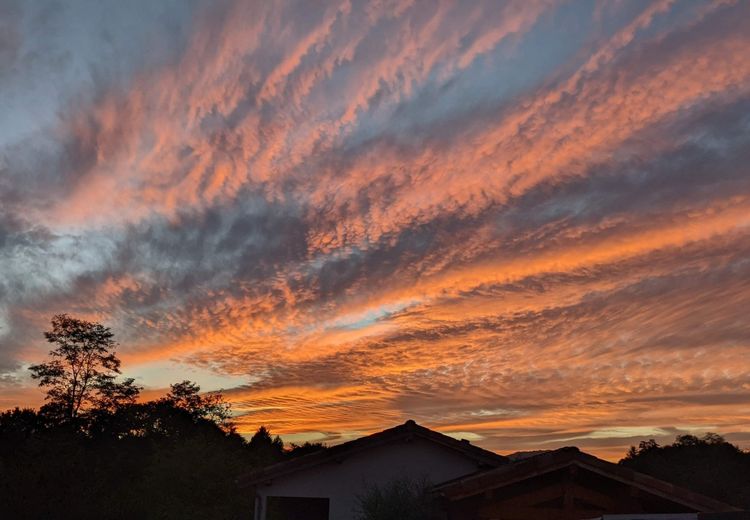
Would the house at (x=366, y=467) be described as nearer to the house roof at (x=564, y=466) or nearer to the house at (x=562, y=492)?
the house at (x=562, y=492)

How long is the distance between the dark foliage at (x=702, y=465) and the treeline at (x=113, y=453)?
30.4 meters

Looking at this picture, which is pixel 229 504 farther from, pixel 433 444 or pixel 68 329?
pixel 68 329

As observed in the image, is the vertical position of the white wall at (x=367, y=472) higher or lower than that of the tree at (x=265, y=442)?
lower

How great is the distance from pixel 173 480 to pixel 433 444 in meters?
23.6

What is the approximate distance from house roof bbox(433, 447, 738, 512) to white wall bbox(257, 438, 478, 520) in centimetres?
502

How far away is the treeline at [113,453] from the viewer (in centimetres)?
4047

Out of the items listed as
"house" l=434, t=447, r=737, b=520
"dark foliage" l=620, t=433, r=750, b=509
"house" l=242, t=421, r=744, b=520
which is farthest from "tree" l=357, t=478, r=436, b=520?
"dark foliage" l=620, t=433, r=750, b=509

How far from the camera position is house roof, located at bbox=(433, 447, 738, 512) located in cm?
1698

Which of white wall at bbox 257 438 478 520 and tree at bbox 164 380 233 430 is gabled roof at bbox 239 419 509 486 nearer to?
white wall at bbox 257 438 478 520

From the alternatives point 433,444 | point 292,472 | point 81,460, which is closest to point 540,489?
point 433,444

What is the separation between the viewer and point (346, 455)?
22.1m

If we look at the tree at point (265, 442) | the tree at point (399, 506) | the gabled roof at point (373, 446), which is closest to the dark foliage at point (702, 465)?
the gabled roof at point (373, 446)

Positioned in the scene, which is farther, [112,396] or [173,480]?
[112,396]

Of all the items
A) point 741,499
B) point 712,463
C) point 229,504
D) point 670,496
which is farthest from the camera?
point 712,463
